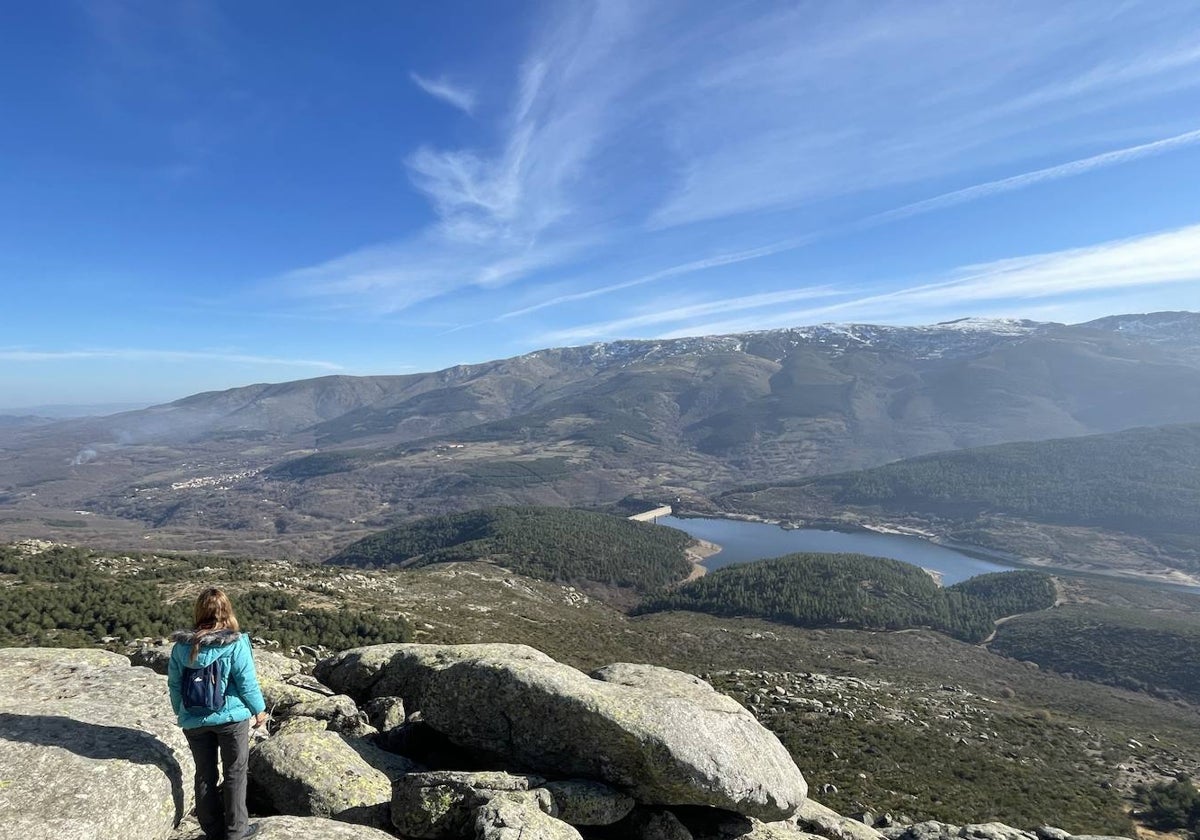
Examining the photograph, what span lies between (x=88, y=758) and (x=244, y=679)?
2.94 m

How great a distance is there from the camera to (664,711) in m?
14.4

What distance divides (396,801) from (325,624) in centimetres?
4526

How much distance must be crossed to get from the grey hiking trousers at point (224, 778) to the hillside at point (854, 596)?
12230cm

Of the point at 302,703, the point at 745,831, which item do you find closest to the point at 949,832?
the point at 745,831

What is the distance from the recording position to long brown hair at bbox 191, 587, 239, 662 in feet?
34.0

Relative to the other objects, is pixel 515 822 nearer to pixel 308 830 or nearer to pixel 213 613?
pixel 308 830

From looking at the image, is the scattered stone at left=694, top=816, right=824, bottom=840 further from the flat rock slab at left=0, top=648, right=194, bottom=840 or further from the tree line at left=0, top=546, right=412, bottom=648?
the tree line at left=0, top=546, right=412, bottom=648

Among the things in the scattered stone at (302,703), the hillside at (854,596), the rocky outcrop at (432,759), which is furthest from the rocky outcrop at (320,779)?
the hillside at (854,596)

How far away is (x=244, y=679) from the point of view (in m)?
10.4

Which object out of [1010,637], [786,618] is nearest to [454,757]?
[786,618]

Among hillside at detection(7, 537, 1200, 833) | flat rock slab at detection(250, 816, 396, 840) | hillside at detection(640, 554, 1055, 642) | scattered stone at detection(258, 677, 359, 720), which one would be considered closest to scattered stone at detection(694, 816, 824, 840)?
flat rock slab at detection(250, 816, 396, 840)

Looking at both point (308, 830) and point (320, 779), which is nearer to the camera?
point (308, 830)

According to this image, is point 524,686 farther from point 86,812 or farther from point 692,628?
point 692,628

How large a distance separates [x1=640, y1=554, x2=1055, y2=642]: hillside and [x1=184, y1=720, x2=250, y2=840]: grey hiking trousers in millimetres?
122296
